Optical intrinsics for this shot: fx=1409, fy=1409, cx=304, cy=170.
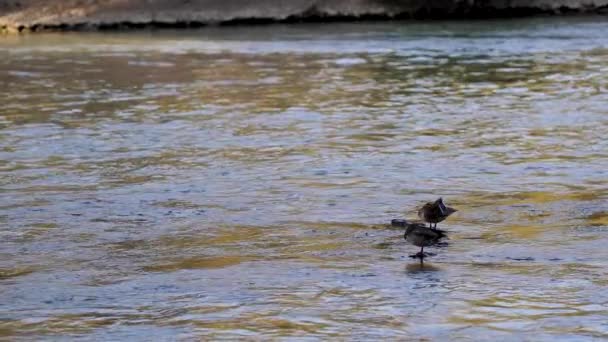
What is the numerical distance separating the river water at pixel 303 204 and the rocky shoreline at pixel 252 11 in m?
15.9

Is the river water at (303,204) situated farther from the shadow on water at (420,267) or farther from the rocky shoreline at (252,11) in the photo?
the rocky shoreline at (252,11)

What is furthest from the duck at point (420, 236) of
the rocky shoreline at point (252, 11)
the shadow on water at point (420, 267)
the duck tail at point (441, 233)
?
the rocky shoreline at point (252, 11)

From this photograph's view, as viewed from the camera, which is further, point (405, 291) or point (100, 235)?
point (100, 235)

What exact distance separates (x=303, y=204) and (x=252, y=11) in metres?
27.4

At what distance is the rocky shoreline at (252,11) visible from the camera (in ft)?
119

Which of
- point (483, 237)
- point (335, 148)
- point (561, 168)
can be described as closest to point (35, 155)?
point (335, 148)

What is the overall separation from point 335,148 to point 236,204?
9.74 feet

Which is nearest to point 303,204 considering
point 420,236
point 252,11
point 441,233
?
point 441,233

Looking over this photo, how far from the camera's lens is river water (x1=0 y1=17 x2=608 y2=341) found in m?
6.57

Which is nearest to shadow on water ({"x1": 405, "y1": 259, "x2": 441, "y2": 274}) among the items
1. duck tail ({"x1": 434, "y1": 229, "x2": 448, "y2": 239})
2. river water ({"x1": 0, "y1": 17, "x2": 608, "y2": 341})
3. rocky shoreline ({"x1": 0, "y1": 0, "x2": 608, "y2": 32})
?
river water ({"x1": 0, "y1": 17, "x2": 608, "y2": 341})

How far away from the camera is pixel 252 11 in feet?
120

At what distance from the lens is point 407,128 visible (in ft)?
45.0

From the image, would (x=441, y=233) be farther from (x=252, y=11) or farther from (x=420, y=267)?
(x=252, y=11)

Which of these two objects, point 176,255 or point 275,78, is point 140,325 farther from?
point 275,78
